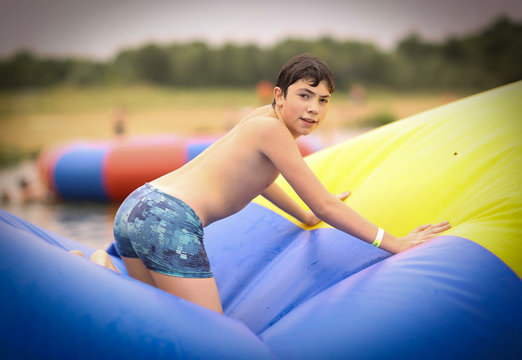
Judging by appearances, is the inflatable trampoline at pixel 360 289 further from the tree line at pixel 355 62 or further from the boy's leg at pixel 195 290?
the tree line at pixel 355 62

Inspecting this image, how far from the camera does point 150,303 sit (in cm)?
110

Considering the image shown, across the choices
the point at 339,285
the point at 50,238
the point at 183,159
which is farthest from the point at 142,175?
the point at 339,285

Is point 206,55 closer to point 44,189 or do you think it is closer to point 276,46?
point 276,46

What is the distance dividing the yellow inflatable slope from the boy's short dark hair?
1.37 ft

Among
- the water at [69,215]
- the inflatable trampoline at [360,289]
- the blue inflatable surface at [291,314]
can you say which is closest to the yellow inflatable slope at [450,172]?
the inflatable trampoline at [360,289]

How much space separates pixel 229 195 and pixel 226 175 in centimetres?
6

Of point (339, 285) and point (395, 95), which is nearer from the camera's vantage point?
point (339, 285)

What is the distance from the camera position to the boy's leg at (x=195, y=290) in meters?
1.28

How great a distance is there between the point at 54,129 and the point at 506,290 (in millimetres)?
12376

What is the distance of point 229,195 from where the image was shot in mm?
1412

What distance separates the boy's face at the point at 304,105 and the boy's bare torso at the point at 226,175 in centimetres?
7

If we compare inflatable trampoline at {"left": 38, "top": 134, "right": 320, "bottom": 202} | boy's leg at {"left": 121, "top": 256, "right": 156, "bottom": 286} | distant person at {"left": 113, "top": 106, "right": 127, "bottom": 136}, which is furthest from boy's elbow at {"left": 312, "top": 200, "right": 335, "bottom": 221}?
distant person at {"left": 113, "top": 106, "right": 127, "bottom": 136}

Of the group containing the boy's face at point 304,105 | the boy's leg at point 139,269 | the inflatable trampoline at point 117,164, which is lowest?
the inflatable trampoline at point 117,164

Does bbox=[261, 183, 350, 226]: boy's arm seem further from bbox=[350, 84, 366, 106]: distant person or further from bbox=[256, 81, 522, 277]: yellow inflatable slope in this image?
bbox=[350, 84, 366, 106]: distant person
